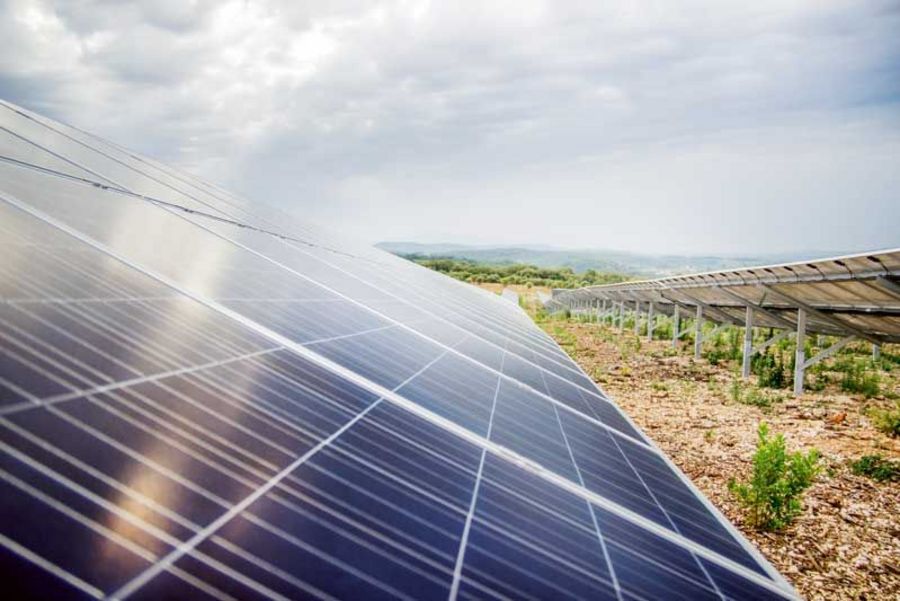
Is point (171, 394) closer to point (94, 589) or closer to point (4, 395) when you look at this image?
point (4, 395)

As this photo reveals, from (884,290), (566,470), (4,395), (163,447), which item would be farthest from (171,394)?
(884,290)

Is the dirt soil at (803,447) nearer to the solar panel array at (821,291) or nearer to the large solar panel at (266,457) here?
the solar panel array at (821,291)

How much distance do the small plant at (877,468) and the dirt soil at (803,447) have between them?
0.78 feet

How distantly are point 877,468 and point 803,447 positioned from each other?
225 centimetres

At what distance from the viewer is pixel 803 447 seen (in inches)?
582

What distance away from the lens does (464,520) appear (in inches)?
126

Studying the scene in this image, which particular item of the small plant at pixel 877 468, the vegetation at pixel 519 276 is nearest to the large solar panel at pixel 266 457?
the small plant at pixel 877 468

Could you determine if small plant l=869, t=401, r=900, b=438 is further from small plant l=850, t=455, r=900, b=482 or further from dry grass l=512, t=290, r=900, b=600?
small plant l=850, t=455, r=900, b=482

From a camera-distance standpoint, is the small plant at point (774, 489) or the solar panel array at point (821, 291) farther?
the solar panel array at point (821, 291)

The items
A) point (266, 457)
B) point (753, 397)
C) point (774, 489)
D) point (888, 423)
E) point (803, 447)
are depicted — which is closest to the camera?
point (266, 457)

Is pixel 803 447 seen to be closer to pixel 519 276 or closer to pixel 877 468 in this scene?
pixel 877 468

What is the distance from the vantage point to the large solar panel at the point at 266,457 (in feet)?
6.05

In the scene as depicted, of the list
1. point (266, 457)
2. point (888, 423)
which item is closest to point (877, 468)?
point (888, 423)

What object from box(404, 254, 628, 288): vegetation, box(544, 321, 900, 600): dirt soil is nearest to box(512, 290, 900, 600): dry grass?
box(544, 321, 900, 600): dirt soil
